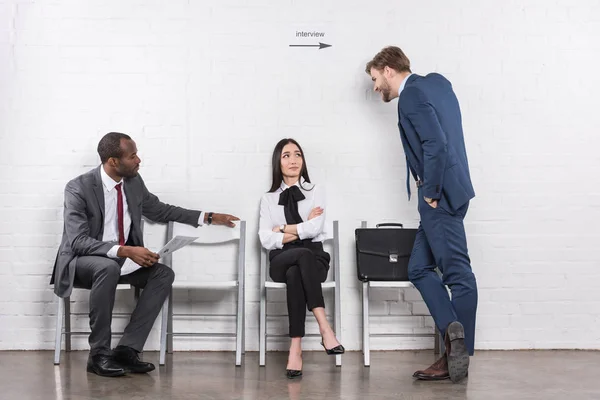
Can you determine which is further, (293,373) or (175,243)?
(175,243)

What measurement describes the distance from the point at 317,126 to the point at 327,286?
1.08 metres

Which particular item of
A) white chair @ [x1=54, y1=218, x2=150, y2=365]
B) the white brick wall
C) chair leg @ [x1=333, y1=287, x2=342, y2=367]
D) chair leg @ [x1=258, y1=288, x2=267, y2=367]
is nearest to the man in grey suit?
white chair @ [x1=54, y1=218, x2=150, y2=365]

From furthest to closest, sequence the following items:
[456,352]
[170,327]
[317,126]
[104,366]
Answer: [317,126] < [170,327] < [104,366] < [456,352]

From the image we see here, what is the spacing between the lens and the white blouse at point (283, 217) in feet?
14.4

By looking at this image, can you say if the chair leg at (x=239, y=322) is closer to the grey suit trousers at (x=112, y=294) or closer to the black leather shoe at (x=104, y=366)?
the grey suit trousers at (x=112, y=294)

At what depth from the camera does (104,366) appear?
387cm

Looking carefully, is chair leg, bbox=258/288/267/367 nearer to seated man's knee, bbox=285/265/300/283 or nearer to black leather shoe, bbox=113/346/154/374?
seated man's knee, bbox=285/265/300/283

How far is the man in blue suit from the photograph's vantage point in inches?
149

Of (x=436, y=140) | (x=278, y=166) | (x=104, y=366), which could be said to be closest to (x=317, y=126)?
(x=278, y=166)

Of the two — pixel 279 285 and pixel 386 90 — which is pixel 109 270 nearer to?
pixel 279 285

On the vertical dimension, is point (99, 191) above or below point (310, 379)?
above

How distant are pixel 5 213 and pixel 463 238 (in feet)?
9.44

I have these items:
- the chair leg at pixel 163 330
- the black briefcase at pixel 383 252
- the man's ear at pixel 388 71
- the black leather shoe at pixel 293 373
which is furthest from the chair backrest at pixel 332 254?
the man's ear at pixel 388 71

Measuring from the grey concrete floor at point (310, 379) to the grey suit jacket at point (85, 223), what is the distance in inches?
21.6
